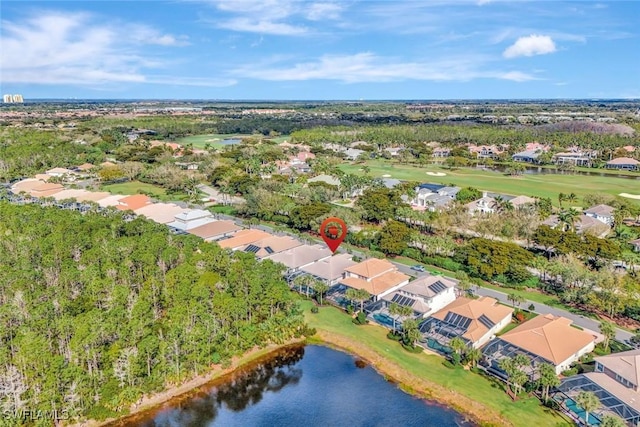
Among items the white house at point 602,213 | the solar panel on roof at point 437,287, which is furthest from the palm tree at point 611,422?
the white house at point 602,213

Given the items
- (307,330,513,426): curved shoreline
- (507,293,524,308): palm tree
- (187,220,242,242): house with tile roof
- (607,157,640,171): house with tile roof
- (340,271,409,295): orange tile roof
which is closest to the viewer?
(307,330,513,426): curved shoreline

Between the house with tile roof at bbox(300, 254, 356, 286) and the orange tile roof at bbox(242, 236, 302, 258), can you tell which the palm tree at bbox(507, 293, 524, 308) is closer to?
the house with tile roof at bbox(300, 254, 356, 286)

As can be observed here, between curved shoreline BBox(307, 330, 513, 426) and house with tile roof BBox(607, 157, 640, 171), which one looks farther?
house with tile roof BBox(607, 157, 640, 171)

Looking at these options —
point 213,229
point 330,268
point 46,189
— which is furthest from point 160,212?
point 330,268

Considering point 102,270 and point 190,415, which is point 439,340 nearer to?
point 190,415

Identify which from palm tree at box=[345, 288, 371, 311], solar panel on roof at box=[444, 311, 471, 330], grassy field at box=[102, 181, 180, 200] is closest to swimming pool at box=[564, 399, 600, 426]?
solar panel on roof at box=[444, 311, 471, 330]

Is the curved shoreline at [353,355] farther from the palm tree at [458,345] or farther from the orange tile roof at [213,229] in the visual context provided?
the orange tile roof at [213,229]
